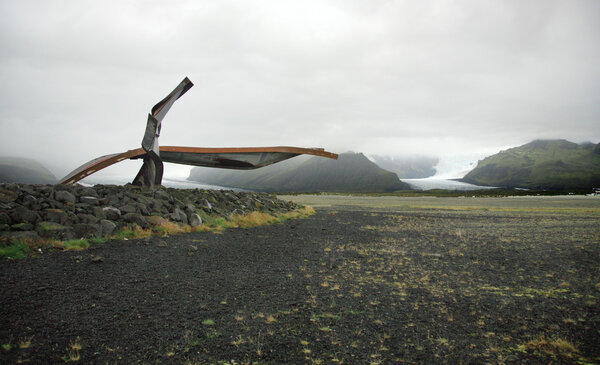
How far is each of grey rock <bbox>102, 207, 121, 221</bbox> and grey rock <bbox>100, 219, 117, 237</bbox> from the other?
93 cm

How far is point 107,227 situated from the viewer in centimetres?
1366

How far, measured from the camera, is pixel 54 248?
35.8ft

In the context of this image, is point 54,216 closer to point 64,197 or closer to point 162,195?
point 64,197

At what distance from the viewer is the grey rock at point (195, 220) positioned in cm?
1791

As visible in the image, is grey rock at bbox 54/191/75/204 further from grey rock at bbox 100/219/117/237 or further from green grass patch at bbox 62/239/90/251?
green grass patch at bbox 62/239/90/251

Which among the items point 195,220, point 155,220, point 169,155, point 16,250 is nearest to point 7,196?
point 16,250

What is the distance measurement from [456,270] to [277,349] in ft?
25.7

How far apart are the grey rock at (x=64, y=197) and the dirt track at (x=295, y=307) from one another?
15.9 ft

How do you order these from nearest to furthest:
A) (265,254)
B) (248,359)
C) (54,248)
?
1. (248,359)
2. (54,248)
3. (265,254)

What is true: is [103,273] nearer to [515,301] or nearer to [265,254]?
[265,254]

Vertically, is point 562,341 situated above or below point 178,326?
above

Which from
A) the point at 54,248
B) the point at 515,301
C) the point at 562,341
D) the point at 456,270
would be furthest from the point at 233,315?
the point at 54,248

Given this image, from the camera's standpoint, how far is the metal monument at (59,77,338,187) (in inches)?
814

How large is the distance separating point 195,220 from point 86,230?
599 cm
